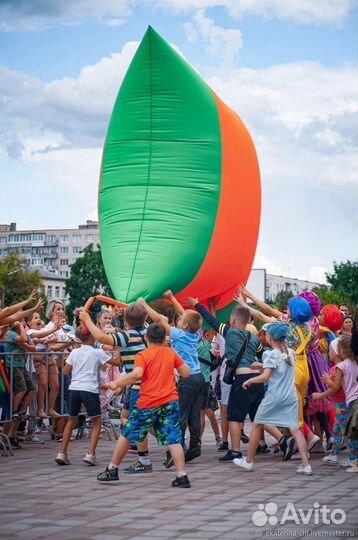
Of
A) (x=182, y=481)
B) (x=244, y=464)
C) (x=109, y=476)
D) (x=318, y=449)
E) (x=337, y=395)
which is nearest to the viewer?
(x=182, y=481)

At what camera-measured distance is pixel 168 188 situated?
1350cm

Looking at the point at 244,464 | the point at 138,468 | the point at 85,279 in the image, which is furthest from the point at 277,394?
the point at 85,279

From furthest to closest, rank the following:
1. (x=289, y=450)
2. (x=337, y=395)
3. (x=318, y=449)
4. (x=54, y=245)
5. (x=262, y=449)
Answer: (x=54, y=245) < (x=262, y=449) < (x=318, y=449) < (x=289, y=450) < (x=337, y=395)

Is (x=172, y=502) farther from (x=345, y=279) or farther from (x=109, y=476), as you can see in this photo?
(x=345, y=279)

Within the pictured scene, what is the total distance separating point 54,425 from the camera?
577 inches

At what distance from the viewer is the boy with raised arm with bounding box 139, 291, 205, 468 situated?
1147 centimetres

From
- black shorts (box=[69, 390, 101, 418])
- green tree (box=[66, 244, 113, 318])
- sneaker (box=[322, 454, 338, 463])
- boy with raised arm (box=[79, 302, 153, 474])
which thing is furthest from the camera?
green tree (box=[66, 244, 113, 318])

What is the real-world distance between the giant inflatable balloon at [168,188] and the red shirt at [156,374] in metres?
3.36

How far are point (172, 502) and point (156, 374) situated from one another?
146cm

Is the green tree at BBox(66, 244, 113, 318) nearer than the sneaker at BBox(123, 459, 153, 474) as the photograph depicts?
No

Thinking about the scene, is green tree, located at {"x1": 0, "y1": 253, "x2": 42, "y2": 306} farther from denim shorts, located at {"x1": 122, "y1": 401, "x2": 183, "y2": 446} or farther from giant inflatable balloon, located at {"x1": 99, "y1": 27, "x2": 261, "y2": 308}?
denim shorts, located at {"x1": 122, "y1": 401, "x2": 183, "y2": 446}

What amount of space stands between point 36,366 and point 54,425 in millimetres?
877

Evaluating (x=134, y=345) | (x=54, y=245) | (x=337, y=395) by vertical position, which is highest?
(x=54, y=245)

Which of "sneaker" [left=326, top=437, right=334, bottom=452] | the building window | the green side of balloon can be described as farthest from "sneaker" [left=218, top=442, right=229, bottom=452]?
the building window
